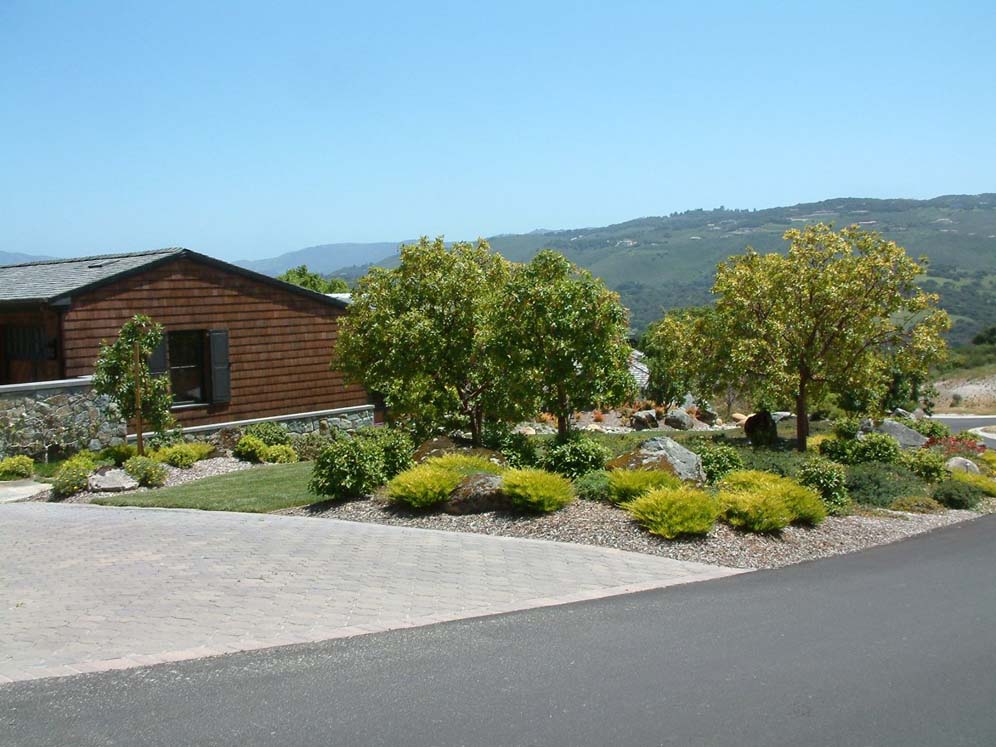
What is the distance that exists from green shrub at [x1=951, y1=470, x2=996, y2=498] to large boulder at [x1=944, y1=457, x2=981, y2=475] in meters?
0.73

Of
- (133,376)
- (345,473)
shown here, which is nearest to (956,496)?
(345,473)

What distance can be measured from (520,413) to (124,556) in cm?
674

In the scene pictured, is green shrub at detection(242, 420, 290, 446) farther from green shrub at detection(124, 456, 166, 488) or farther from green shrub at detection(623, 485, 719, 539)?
green shrub at detection(623, 485, 719, 539)

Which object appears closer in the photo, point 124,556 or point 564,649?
point 564,649

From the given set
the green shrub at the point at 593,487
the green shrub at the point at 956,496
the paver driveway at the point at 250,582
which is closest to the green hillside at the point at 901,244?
the green shrub at the point at 956,496

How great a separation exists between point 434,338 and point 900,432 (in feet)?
39.6

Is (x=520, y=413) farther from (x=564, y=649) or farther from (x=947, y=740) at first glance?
(x=947, y=740)

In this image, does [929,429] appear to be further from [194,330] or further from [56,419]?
[56,419]

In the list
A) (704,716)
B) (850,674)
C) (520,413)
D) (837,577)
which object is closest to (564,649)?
(704,716)

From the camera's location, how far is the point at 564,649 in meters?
6.74

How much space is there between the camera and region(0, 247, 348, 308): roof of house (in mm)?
19297

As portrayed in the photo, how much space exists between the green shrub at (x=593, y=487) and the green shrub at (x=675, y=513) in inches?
45.9

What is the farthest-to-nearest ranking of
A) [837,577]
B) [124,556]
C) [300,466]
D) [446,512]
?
[300,466], [446,512], [124,556], [837,577]

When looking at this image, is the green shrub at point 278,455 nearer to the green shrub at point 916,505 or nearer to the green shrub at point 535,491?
the green shrub at point 535,491
